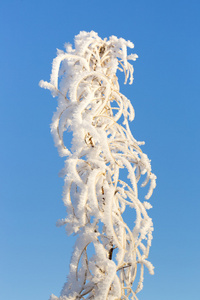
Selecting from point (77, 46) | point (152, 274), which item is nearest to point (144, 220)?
point (152, 274)

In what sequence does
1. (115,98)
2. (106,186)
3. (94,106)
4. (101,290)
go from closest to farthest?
(101,290), (106,186), (94,106), (115,98)

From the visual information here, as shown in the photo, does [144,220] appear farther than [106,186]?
Yes

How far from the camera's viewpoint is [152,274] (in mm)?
2502

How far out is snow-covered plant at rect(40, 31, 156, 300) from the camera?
213 cm

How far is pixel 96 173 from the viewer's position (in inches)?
85.0

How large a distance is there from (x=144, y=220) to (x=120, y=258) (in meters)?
0.43

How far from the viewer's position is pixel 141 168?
2764mm

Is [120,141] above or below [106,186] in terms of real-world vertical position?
above

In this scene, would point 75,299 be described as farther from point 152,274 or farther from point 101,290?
point 152,274

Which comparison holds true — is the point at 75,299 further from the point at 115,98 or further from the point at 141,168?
the point at 115,98

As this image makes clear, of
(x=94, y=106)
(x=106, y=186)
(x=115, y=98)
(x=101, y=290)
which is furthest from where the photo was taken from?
(x=115, y=98)

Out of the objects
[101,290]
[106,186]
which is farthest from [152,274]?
[106,186]

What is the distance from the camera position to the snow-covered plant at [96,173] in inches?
84.0

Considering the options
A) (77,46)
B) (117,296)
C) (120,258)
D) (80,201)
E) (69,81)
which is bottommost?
(117,296)
